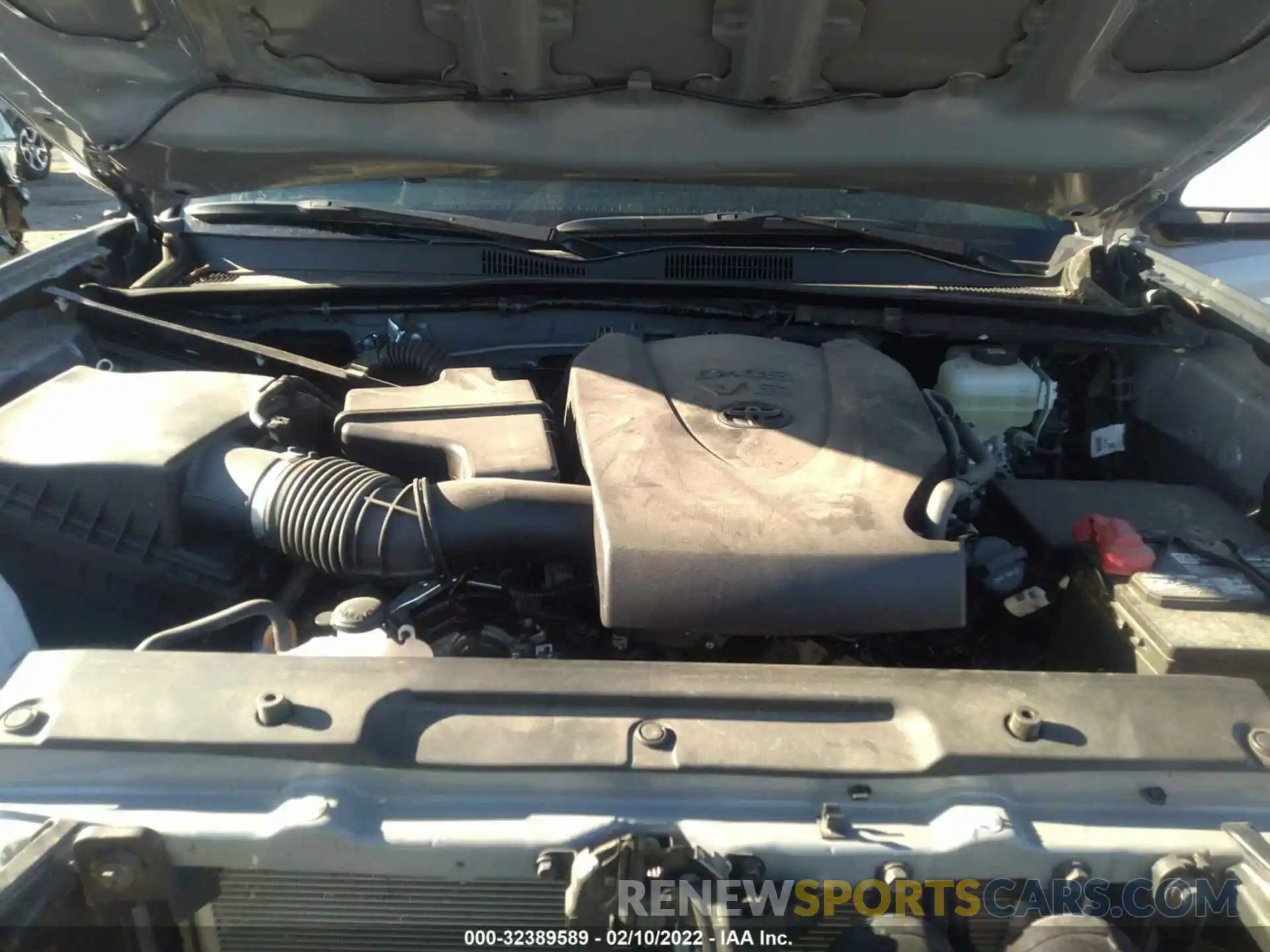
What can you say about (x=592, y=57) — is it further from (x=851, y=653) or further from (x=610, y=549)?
(x=851, y=653)

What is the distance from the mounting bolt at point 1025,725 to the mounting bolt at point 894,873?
0.71 ft

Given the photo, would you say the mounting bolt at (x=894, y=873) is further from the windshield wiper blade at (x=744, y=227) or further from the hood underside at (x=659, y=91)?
the windshield wiper blade at (x=744, y=227)

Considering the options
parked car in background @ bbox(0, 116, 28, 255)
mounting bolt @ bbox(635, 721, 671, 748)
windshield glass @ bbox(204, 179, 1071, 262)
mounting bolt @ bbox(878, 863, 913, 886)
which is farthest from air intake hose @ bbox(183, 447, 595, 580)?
parked car in background @ bbox(0, 116, 28, 255)

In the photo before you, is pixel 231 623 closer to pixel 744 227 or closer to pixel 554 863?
pixel 554 863

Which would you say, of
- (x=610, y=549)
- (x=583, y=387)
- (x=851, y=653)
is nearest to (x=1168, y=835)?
(x=851, y=653)

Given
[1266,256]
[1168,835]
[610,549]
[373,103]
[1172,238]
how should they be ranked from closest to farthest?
[1168,835]
[610,549]
[373,103]
[1172,238]
[1266,256]

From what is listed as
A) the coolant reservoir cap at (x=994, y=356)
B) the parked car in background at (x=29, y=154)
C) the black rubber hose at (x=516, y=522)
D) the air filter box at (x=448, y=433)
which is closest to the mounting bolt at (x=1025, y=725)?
the black rubber hose at (x=516, y=522)

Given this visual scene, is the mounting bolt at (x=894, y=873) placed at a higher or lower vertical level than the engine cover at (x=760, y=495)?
lower

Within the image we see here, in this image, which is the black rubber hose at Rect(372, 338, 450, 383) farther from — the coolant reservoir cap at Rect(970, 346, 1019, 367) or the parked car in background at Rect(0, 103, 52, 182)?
the parked car in background at Rect(0, 103, 52, 182)

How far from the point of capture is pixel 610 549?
4.07 ft

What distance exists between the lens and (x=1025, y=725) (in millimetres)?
1087

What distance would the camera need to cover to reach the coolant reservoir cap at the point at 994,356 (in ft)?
6.49

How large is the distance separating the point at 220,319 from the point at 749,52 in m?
1.29

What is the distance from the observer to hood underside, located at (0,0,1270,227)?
5.85 ft
